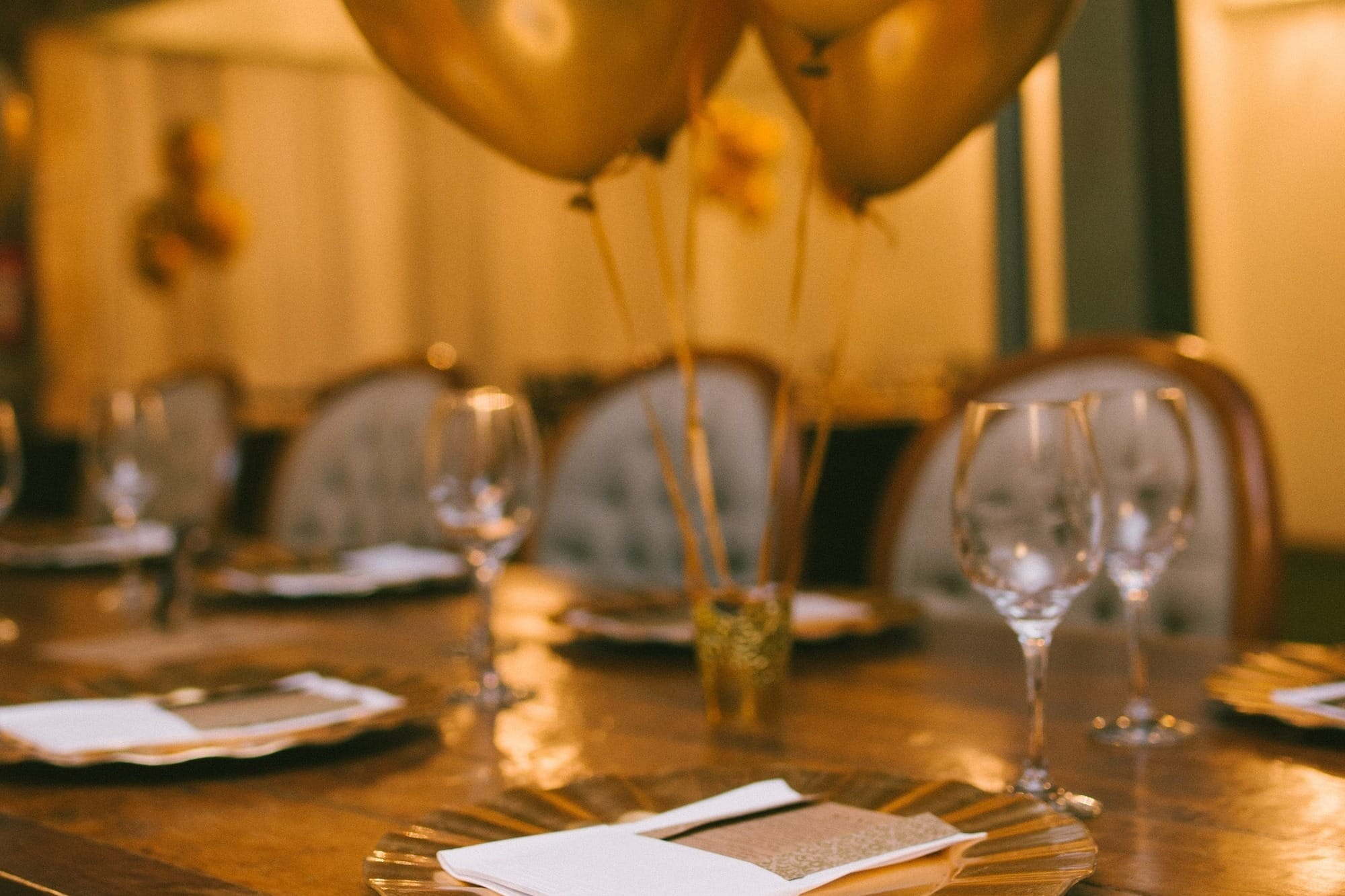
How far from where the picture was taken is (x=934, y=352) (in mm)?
8539

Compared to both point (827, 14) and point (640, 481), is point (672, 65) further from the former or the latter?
point (640, 481)

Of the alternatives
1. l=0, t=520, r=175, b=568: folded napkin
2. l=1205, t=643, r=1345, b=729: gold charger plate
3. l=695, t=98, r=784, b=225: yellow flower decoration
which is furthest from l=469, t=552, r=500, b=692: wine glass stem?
l=695, t=98, r=784, b=225: yellow flower decoration

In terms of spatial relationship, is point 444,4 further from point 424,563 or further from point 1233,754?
point 424,563

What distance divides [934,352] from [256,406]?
12.2 feet

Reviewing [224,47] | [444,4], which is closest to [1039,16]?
[444,4]

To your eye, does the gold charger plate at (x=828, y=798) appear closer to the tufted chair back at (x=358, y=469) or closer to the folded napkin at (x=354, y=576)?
the folded napkin at (x=354, y=576)

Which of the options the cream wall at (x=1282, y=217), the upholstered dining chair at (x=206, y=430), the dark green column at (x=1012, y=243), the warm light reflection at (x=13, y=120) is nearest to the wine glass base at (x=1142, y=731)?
the upholstered dining chair at (x=206, y=430)

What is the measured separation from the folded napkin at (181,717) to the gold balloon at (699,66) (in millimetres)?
449

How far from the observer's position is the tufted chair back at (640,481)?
1.91m

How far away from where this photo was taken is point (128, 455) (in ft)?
5.14

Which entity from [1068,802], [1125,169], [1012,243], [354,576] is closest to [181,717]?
[1068,802]

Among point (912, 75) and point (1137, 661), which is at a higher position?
point (912, 75)

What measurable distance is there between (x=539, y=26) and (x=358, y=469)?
160 cm

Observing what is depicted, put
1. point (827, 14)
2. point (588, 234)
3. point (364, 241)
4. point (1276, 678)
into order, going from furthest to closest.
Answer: point (588, 234), point (364, 241), point (1276, 678), point (827, 14)
